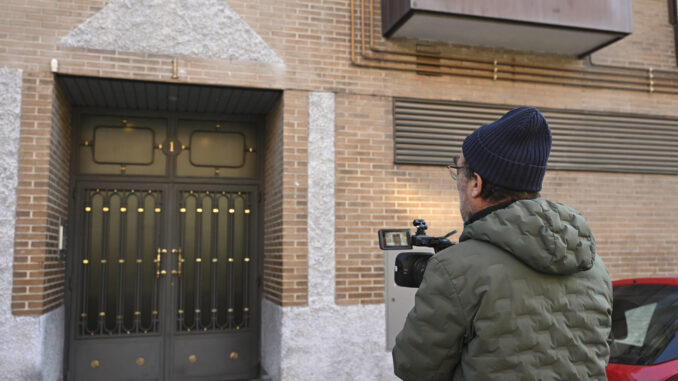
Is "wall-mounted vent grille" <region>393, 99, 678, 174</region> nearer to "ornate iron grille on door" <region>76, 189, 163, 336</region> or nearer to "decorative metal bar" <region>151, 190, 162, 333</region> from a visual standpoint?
"decorative metal bar" <region>151, 190, 162, 333</region>

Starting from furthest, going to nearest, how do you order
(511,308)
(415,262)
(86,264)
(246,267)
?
(246,267)
(86,264)
(415,262)
(511,308)

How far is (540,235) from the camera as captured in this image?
1.53m

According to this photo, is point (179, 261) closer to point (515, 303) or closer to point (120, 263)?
point (120, 263)

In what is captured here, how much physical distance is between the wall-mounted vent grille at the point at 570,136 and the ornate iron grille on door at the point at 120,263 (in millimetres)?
2970

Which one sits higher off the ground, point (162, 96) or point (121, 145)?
point (162, 96)

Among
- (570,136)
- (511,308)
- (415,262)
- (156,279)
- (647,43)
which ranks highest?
(647,43)

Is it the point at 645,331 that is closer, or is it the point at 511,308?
the point at 511,308

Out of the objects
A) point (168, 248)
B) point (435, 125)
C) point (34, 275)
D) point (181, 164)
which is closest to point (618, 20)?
point (435, 125)

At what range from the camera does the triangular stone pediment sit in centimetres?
535

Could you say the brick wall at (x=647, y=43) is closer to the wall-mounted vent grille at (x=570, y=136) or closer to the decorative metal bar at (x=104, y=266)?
the wall-mounted vent grille at (x=570, y=136)

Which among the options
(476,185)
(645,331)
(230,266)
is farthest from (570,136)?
(476,185)

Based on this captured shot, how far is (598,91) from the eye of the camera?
676cm

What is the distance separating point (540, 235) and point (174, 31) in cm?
488

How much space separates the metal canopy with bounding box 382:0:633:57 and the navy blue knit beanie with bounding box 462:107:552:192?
411 cm
